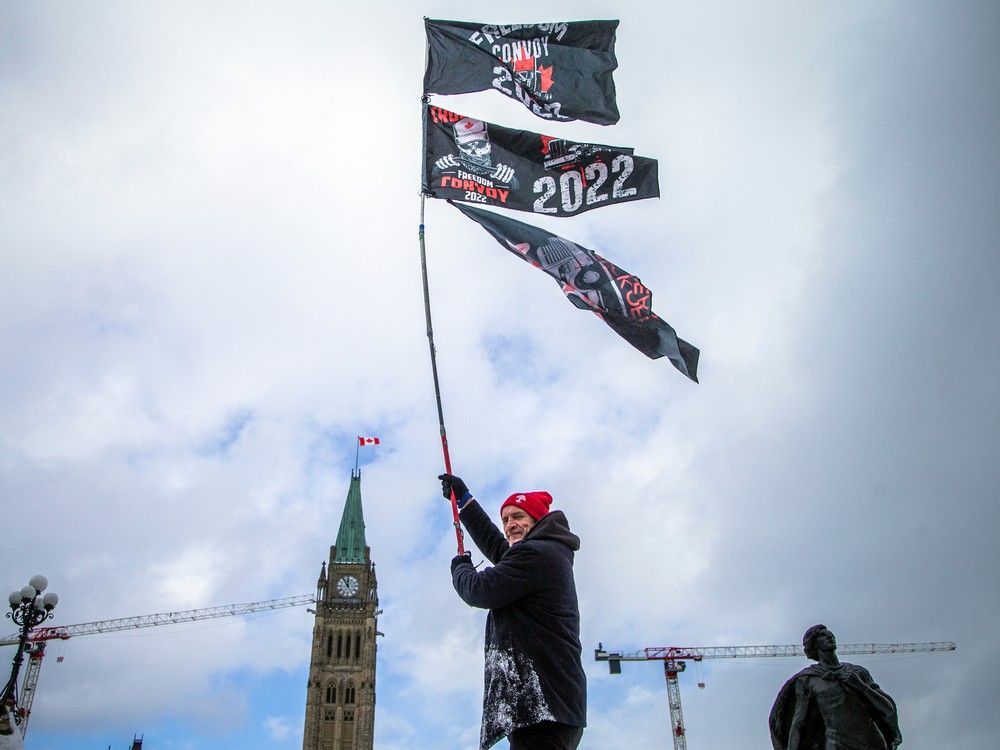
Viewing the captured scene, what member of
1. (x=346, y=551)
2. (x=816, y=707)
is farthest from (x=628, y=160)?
(x=346, y=551)

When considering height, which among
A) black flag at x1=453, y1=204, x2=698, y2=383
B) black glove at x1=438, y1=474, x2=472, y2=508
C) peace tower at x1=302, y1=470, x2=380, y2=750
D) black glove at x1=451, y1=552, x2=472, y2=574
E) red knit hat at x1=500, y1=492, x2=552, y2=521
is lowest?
black glove at x1=451, y1=552, x2=472, y2=574

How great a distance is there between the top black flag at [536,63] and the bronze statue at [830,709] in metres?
6.82

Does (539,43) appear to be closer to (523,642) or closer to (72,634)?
(523,642)

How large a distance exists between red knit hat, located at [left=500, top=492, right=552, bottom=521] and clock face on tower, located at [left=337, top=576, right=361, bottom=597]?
98.4m

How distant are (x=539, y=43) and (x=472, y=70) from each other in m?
1.09

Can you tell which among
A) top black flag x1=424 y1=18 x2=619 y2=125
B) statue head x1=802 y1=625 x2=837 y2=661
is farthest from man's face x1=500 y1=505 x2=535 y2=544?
top black flag x1=424 y1=18 x2=619 y2=125

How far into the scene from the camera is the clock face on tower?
98.8m

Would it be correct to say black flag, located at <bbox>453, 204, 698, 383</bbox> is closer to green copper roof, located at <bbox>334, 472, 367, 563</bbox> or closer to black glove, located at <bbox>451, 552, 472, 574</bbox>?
black glove, located at <bbox>451, 552, 472, 574</bbox>

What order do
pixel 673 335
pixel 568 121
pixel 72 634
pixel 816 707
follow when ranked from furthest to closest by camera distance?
1. pixel 72 634
2. pixel 568 121
3. pixel 673 335
4. pixel 816 707

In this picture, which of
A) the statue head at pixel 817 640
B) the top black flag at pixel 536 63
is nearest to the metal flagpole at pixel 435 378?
the top black flag at pixel 536 63

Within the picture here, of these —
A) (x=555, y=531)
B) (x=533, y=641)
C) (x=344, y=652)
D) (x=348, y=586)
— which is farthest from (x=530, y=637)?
(x=348, y=586)

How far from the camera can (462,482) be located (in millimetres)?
6160

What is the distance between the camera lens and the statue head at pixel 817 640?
25.7 ft

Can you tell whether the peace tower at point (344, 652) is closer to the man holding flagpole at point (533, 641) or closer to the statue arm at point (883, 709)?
Result: the statue arm at point (883, 709)
